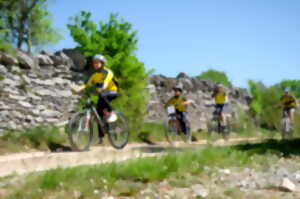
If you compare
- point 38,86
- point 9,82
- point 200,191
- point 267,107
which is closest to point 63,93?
point 38,86

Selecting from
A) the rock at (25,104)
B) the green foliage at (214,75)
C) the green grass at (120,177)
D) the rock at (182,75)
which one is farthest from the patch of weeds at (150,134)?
the green foliage at (214,75)

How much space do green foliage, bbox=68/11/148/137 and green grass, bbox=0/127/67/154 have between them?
105 inches

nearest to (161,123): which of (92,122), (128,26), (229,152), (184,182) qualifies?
(128,26)

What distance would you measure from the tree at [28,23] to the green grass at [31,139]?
1464cm

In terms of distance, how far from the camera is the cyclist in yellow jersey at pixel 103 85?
304 inches

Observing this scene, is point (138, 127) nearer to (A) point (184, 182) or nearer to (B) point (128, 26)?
(B) point (128, 26)

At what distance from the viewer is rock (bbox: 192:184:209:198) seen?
10.1ft

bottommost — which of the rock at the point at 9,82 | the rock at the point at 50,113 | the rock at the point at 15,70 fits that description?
the rock at the point at 50,113

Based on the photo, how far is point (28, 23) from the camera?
26.6 m

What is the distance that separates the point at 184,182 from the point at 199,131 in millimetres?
12759

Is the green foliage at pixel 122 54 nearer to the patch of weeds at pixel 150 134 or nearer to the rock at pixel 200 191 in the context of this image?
the patch of weeds at pixel 150 134

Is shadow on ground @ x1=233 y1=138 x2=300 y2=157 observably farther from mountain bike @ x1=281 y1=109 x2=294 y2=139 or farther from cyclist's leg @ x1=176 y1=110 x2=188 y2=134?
mountain bike @ x1=281 y1=109 x2=294 y2=139

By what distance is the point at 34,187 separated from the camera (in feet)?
10.8

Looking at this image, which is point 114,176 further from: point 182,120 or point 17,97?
point 182,120
